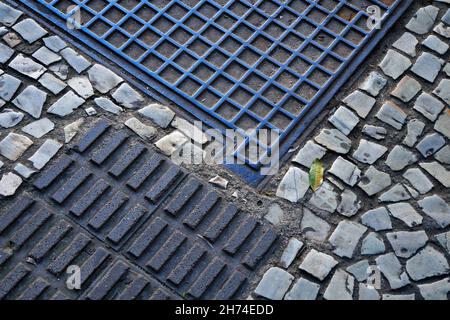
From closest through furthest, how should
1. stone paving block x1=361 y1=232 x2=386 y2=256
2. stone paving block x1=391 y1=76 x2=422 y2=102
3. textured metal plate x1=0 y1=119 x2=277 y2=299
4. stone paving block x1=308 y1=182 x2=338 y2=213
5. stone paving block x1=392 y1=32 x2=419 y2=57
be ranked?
textured metal plate x1=0 y1=119 x2=277 y2=299 < stone paving block x1=361 y1=232 x2=386 y2=256 < stone paving block x1=308 y1=182 x2=338 y2=213 < stone paving block x1=391 y1=76 x2=422 y2=102 < stone paving block x1=392 y1=32 x2=419 y2=57

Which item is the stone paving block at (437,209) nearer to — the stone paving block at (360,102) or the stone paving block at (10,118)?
the stone paving block at (360,102)

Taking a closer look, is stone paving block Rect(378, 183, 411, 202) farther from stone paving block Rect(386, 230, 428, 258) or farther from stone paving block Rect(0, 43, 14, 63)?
stone paving block Rect(0, 43, 14, 63)

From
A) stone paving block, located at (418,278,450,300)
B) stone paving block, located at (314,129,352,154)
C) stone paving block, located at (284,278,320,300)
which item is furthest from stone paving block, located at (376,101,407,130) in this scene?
stone paving block, located at (284,278,320,300)

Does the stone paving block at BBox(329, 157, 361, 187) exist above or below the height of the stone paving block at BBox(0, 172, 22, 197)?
above

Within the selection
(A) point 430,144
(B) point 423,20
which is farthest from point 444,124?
(B) point 423,20

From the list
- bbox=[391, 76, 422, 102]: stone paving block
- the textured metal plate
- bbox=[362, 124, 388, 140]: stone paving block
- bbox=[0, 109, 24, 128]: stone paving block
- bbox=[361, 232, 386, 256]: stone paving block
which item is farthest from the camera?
A: bbox=[391, 76, 422, 102]: stone paving block

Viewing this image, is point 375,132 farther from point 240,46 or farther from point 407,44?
point 240,46

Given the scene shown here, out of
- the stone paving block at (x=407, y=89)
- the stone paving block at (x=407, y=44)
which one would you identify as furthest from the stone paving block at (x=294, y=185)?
the stone paving block at (x=407, y=44)
